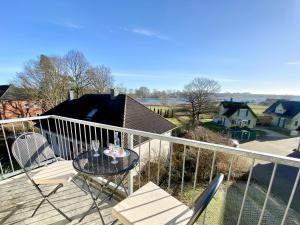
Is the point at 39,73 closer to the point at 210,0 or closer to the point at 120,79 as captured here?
the point at 120,79

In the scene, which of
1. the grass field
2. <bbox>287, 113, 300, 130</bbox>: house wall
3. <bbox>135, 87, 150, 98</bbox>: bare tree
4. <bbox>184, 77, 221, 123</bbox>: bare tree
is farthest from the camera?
<bbox>135, 87, 150, 98</bbox>: bare tree

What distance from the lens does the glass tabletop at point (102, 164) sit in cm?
160

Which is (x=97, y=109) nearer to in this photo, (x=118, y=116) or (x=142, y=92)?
(x=118, y=116)

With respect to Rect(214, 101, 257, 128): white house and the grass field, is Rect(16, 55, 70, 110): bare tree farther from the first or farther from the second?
Rect(214, 101, 257, 128): white house

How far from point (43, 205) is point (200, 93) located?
884 inches

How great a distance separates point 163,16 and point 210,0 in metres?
3.05

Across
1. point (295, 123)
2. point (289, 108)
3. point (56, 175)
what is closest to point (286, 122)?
point (295, 123)

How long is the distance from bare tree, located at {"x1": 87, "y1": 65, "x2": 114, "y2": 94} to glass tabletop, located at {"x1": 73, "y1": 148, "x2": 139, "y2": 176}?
699 inches

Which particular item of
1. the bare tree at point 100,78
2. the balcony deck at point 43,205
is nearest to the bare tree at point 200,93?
the bare tree at point 100,78

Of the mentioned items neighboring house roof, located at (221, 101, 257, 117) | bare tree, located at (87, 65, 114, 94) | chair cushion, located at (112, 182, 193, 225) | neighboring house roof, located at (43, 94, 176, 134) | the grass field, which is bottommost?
the grass field

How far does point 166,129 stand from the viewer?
11602 mm

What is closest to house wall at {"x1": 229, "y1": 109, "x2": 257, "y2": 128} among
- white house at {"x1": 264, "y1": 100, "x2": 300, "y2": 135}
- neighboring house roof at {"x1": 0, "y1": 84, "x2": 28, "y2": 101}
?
white house at {"x1": 264, "y1": 100, "x2": 300, "y2": 135}

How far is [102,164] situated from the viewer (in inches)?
69.5

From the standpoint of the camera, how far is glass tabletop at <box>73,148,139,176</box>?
1.60 metres
